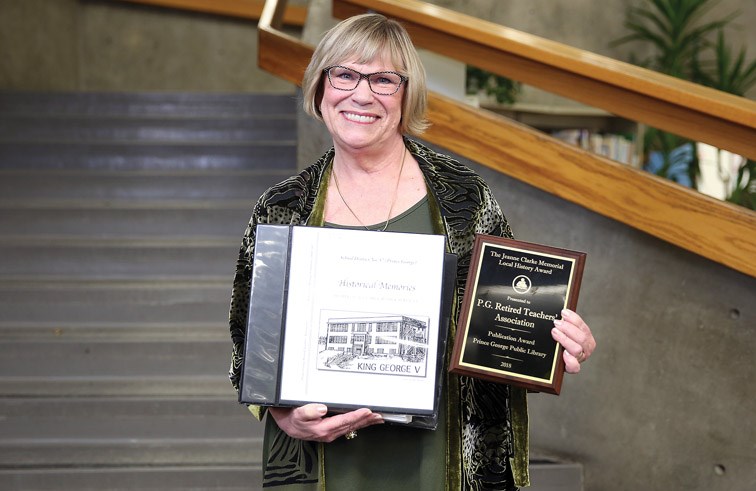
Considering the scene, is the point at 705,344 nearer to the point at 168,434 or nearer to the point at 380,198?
the point at 380,198

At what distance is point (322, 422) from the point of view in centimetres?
150

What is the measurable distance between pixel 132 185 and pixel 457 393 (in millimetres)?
3566

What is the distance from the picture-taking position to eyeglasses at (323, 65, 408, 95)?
5.19ft

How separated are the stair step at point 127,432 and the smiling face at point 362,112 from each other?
1999 mm

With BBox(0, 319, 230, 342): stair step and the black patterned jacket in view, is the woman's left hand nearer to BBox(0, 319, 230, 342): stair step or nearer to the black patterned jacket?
the black patterned jacket

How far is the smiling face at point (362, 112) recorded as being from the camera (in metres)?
1.58

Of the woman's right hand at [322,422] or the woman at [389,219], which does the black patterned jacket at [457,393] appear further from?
the woman's right hand at [322,422]

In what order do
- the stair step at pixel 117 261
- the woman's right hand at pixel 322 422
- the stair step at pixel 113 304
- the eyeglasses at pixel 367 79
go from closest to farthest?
the woman's right hand at pixel 322 422 < the eyeglasses at pixel 367 79 < the stair step at pixel 113 304 < the stair step at pixel 117 261

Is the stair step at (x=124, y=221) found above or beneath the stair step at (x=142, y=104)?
beneath

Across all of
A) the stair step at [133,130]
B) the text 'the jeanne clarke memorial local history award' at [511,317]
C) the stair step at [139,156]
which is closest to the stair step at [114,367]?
the stair step at [139,156]

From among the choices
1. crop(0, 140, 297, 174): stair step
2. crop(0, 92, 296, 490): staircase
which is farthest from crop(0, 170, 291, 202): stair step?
crop(0, 140, 297, 174): stair step

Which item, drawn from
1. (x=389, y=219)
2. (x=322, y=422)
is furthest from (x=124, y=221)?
(x=322, y=422)

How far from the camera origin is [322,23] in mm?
4402

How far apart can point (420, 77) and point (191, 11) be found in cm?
779
